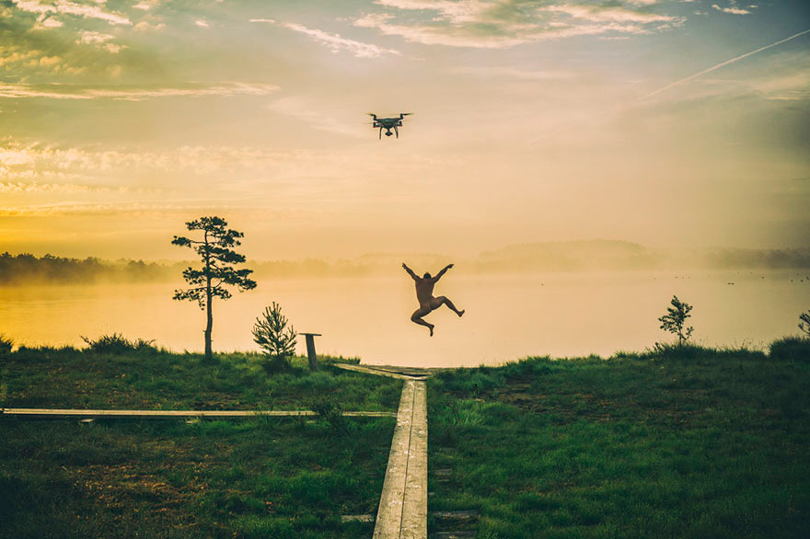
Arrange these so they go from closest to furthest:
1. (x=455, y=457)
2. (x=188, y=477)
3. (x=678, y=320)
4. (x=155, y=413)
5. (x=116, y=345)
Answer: (x=188, y=477)
(x=455, y=457)
(x=155, y=413)
(x=678, y=320)
(x=116, y=345)

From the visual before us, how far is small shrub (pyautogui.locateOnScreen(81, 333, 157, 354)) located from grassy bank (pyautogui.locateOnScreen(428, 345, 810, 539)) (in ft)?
46.4

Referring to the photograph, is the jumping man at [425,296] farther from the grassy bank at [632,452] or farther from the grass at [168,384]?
the grass at [168,384]

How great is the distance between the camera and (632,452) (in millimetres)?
9203

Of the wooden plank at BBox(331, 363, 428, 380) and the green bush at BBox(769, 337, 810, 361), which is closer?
the green bush at BBox(769, 337, 810, 361)

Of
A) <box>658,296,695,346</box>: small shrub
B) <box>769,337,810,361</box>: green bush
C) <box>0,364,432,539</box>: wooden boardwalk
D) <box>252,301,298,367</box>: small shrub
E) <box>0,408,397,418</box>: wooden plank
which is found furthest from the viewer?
<box>658,296,695,346</box>: small shrub

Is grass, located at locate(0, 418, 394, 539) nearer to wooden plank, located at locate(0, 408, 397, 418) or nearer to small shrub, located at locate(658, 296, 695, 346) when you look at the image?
wooden plank, located at locate(0, 408, 397, 418)

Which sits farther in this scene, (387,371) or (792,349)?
(387,371)

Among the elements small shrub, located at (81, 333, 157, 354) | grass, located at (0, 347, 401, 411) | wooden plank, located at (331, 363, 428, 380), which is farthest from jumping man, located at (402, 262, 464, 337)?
small shrub, located at (81, 333, 157, 354)

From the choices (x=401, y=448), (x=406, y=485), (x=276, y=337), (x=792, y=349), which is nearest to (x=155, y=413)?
(x=401, y=448)

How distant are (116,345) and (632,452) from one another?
2130cm

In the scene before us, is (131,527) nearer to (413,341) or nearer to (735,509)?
(735,509)

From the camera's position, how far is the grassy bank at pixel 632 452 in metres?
6.52

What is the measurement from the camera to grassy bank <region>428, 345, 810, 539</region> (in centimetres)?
652

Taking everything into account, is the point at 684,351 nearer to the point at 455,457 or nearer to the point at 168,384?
the point at 455,457
